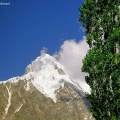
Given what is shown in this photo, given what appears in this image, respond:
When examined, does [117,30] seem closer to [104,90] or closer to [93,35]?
[93,35]

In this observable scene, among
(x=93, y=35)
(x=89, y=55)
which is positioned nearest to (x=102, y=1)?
(x=93, y=35)

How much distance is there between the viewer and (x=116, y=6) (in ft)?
124

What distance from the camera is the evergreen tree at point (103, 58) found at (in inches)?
1383

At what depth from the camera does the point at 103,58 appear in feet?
117

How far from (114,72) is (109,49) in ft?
9.05

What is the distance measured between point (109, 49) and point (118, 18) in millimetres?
3728

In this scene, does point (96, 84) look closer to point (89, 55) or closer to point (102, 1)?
point (89, 55)

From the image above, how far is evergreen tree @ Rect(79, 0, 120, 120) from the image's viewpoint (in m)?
35.1

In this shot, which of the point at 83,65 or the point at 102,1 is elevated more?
the point at 102,1

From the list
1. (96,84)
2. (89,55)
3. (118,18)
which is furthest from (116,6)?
(96,84)

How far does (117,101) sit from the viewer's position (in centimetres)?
3484

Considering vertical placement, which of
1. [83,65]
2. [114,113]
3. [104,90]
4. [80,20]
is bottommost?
[114,113]

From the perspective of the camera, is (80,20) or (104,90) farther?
(80,20)

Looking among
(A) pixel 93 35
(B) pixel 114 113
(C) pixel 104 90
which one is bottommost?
(B) pixel 114 113
